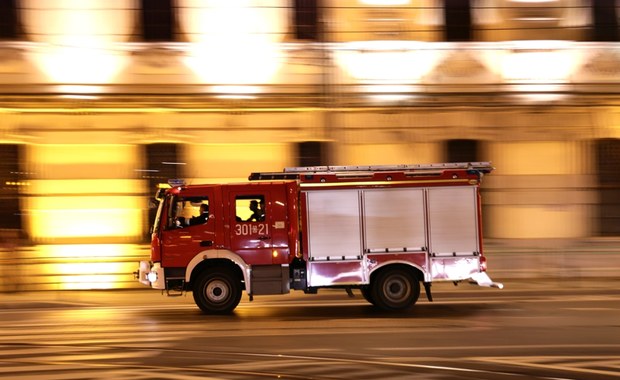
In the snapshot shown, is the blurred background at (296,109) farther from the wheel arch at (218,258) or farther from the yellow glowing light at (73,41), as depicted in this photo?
the wheel arch at (218,258)

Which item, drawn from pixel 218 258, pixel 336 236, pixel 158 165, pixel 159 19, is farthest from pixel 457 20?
pixel 218 258

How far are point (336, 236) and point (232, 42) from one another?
25.0ft

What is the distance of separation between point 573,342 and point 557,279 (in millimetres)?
9093

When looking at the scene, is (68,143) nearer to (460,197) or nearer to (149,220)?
(149,220)

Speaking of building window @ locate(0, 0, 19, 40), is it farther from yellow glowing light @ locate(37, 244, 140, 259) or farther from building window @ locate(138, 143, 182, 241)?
yellow glowing light @ locate(37, 244, 140, 259)

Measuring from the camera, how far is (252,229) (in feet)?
44.1

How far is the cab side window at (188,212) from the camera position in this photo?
13.5m

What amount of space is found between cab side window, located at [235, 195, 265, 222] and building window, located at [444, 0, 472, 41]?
8.42 m

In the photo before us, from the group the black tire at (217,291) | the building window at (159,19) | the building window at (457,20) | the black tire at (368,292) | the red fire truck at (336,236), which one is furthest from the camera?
the building window at (457,20)

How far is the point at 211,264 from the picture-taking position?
13.6 metres

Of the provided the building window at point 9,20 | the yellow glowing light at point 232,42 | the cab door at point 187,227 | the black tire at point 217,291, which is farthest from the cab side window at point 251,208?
the building window at point 9,20

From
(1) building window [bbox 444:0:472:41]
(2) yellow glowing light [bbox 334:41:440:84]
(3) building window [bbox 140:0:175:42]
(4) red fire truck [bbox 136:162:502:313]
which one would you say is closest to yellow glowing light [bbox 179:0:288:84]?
(3) building window [bbox 140:0:175:42]

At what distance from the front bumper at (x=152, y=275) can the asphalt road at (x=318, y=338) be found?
0.57 meters

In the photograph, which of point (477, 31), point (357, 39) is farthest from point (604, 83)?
point (357, 39)
